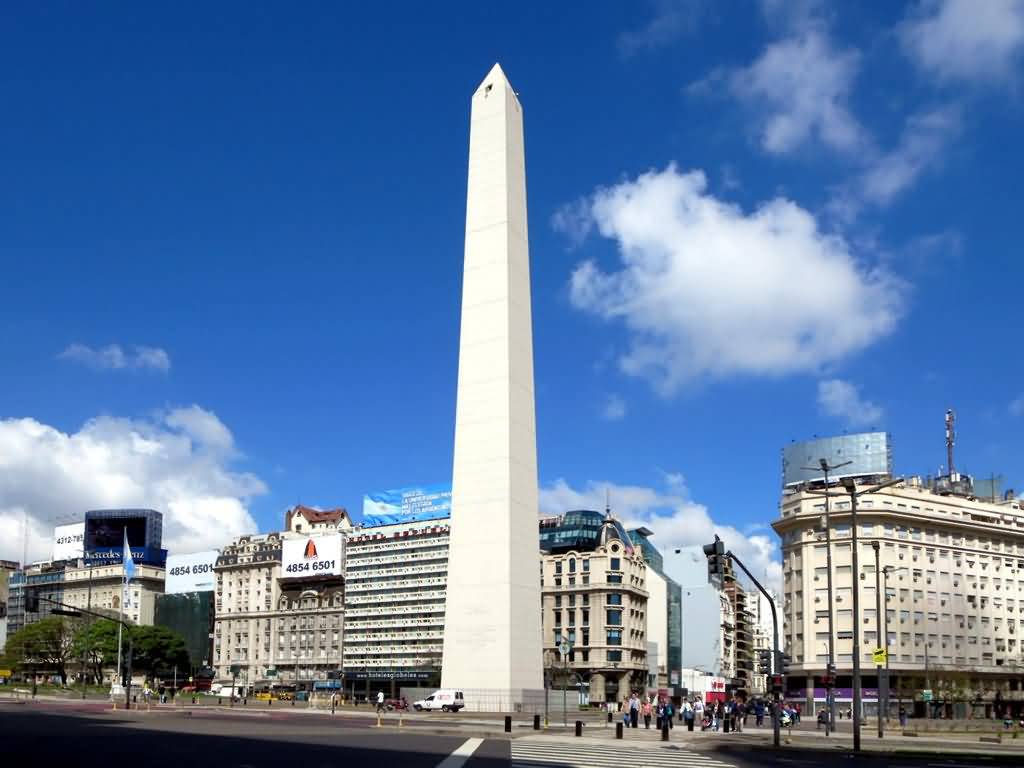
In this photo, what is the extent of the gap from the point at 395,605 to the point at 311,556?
18.4 meters

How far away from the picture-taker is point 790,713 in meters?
60.1

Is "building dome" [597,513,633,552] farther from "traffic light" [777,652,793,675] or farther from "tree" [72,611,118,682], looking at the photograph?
"tree" [72,611,118,682]

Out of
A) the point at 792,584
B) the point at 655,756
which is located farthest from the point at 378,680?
the point at 655,756

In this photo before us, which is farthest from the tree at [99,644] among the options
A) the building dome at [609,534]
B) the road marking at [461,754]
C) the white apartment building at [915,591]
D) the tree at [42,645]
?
the road marking at [461,754]

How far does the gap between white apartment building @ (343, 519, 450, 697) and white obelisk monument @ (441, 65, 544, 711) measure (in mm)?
69771

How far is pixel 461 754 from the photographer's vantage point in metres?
27.7

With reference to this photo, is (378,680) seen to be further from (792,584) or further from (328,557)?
(792,584)

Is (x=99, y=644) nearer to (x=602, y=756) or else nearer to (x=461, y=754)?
(x=461, y=754)

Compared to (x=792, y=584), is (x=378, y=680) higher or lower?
lower

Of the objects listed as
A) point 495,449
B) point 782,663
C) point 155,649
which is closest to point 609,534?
point 155,649

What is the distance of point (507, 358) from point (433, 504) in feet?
275

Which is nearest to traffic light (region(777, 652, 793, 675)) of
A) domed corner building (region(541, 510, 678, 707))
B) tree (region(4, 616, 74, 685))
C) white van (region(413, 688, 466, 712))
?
white van (region(413, 688, 466, 712))

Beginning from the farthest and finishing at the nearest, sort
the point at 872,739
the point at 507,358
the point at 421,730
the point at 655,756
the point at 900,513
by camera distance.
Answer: the point at 900,513 → the point at 507,358 → the point at 872,739 → the point at 421,730 → the point at 655,756

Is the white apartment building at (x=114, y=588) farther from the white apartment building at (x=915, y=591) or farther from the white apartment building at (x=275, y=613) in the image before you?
the white apartment building at (x=915, y=591)
